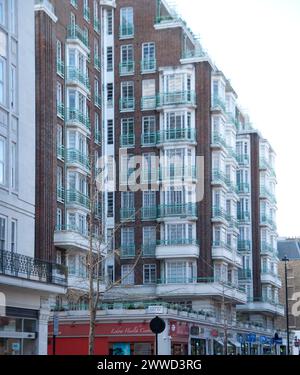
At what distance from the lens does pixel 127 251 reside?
177ft

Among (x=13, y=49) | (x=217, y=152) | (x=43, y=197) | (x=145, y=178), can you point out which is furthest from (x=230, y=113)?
(x=13, y=49)

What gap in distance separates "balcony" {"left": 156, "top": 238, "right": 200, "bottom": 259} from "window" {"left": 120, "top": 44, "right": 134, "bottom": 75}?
1208cm

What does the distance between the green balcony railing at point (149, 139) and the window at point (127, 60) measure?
4639 mm

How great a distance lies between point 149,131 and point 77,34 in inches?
428

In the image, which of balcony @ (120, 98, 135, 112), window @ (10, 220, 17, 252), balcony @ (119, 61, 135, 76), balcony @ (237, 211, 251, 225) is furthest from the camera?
balcony @ (237, 211, 251, 225)

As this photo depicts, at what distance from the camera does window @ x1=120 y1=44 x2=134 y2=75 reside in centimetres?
5669

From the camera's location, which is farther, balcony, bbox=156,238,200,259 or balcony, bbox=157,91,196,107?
balcony, bbox=157,91,196,107

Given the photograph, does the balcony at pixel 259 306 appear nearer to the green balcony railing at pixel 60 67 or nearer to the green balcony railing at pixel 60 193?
the green balcony railing at pixel 60 193

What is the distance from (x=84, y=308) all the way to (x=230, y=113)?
25119 millimetres

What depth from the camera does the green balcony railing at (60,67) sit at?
45250 mm

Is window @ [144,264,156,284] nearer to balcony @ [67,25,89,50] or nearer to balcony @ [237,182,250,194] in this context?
balcony @ [237,182,250,194]

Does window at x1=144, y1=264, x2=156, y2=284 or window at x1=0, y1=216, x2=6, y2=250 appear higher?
window at x1=144, y1=264, x2=156, y2=284

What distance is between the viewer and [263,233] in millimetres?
70438

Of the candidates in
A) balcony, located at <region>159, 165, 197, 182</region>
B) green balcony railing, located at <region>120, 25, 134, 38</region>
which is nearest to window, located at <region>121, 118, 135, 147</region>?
balcony, located at <region>159, 165, 197, 182</region>
